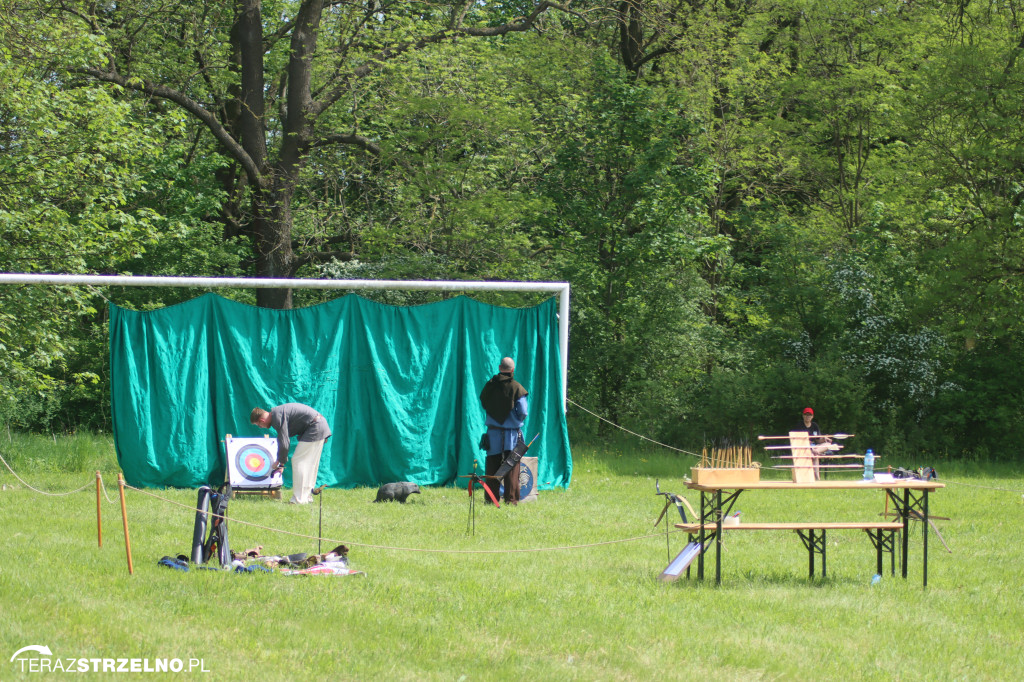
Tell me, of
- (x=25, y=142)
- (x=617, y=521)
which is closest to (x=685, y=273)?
(x=617, y=521)

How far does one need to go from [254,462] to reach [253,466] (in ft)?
0.17

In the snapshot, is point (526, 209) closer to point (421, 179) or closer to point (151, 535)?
point (421, 179)

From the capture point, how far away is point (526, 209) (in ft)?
64.5

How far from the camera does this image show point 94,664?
542 cm

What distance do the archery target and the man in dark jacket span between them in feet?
8.27

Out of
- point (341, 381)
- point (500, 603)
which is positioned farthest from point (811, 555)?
point (341, 381)

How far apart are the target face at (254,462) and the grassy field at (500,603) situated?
1144mm

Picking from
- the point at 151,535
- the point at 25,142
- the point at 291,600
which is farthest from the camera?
the point at 25,142

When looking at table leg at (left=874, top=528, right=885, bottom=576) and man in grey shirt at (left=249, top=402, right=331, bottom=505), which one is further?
man in grey shirt at (left=249, top=402, right=331, bottom=505)

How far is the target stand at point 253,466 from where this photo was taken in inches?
471

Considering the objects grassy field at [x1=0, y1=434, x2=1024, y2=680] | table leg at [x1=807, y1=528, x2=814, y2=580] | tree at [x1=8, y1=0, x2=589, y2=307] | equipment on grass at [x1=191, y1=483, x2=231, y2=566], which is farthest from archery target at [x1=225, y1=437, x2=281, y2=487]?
tree at [x1=8, y1=0, x2=589, y2=307]

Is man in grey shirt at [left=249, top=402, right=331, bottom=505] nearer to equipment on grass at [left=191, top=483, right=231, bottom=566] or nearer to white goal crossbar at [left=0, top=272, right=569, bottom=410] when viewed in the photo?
white goal crossbar at [left=0, top=272, right=569, bottom=410]

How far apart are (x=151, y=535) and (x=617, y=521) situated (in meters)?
4.61

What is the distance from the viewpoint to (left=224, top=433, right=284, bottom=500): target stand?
12.0 meters
